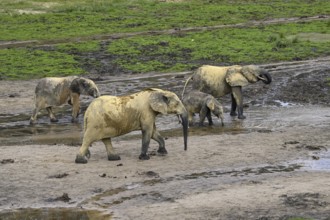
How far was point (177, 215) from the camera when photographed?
14258mm

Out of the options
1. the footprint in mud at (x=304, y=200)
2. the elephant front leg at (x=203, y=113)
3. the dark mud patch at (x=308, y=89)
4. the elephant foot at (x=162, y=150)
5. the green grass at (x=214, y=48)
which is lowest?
the green grass at (x=214, y=48)

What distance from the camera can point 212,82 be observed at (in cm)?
2422

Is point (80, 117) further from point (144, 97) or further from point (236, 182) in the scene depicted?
point (236, 182)

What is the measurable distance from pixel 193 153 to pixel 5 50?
64.5ft

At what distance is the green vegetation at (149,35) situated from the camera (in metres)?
33.5

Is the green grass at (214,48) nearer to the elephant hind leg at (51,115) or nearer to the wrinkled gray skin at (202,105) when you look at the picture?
the elephant hind leg at (51,115)

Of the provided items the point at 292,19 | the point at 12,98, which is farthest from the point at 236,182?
the point at 292,19

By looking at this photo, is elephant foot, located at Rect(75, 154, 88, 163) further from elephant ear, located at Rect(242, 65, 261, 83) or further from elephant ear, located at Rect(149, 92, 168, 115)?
elephant ear, located at Rect(242, 65, 261, 83)

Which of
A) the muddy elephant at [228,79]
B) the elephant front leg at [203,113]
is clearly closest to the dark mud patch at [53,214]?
the elephant front leg at [203,113]

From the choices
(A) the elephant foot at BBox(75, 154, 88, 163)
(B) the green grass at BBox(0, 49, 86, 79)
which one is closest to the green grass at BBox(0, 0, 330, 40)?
(B) the green grass at BBox(0, 49, 86, 79)

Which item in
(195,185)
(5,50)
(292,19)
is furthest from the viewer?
(292,19)

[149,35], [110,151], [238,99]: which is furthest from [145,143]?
[149,35]

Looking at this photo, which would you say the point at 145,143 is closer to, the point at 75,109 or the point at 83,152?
the point at 83,152

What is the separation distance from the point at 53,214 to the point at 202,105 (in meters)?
8.57
